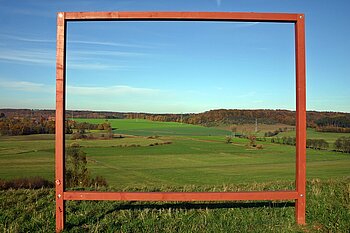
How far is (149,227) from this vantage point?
156 inches

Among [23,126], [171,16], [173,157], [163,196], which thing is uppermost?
[171,16]

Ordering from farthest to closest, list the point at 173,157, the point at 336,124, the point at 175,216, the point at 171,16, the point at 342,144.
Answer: the point at 173,157 < the point at 342,144 < the point at 336,124 < the point at 175,216 < the point at 171,16

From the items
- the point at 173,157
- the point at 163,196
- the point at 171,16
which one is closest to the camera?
the point at 163,196

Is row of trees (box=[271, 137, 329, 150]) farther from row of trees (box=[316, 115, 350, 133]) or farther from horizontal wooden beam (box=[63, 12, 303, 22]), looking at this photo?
horizontal wooden beam (box=[63, 12, 303, 22])

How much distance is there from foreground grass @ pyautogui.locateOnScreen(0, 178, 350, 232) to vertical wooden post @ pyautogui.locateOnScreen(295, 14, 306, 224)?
0.35 meters

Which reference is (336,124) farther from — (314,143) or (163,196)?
(163,196)

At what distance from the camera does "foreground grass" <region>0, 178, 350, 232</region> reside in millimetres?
3945

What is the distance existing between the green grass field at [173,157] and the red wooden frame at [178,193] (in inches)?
483

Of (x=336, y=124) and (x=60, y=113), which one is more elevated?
(x=60, y=113)

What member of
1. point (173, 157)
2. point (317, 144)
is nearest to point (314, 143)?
point (317, 144)

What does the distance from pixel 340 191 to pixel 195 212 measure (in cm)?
293

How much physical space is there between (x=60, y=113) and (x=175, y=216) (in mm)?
2105

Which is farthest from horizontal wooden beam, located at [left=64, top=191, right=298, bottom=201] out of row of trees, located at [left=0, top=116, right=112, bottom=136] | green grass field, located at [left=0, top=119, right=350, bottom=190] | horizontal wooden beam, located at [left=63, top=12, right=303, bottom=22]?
green grass field, located at [left=0, top=119, right=350, bottom=190]

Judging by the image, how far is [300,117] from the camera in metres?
4.14
